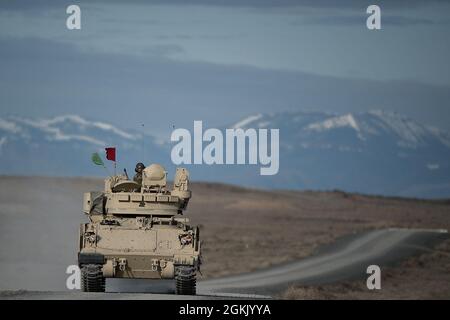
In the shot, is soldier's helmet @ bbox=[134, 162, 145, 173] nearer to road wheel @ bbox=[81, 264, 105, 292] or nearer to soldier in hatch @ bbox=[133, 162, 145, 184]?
soldier in hatch @ bbox=[133, 162, 145, 184]

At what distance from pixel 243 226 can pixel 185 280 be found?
63450 mm

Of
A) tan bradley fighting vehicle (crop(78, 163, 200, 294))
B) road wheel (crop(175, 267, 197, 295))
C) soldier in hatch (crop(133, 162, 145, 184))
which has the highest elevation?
soldier in hatch (crop(133, 162, 145, 184))

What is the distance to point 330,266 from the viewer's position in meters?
86.0

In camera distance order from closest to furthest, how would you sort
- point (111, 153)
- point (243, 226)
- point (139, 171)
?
point (111, 153) < point (139, 171) < point (243, 226)

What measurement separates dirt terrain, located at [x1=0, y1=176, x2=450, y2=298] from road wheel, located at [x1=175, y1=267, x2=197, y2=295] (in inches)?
537

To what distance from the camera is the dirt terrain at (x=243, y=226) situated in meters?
72.8

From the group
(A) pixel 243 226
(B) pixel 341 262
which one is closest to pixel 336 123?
(A) pixel 243 226

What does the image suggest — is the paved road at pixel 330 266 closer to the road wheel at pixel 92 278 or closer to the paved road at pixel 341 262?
the paved road at pixel 341 262

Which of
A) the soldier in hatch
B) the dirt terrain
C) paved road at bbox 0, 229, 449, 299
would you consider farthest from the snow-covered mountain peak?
the soldier in hatch

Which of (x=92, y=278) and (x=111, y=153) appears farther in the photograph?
(x=111, y=153)

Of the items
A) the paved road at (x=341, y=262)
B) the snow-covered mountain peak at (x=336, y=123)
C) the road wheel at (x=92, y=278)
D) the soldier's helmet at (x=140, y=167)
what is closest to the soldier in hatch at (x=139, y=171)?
the soldier's helmet at (x=140, y=167)

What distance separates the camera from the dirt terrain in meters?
72.8

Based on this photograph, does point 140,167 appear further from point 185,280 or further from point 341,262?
point 341,262

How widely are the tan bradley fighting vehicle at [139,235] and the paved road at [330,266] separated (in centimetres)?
710
